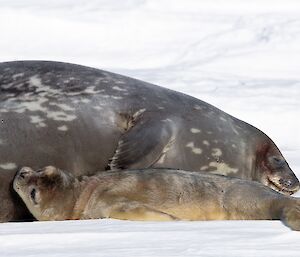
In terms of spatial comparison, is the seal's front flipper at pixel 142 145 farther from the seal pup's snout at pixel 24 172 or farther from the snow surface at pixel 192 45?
the snow surface at pixel 192 45

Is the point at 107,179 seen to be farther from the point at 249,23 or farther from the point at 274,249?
the point at 249,23

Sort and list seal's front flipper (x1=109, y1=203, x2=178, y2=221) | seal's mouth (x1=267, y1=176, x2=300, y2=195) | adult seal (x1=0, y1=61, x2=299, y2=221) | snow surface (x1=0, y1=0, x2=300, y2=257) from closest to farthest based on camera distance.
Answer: seal's front flipper (x1=109, y1=203, x2=178, y2=221) < adult seal (x1=0, y1=61, x2=299, y2=221) < seal's mouth (x1=267, y1=176, x2=300, y2=195) < snow surface (x1=0, y1=0, x2=300, y2=257)

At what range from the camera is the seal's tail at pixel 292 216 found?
11.2 ft

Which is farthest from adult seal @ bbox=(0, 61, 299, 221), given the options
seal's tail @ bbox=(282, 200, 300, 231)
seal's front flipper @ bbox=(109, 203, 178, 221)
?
seal's tail @ bbox=(282, 200, 300, 231)

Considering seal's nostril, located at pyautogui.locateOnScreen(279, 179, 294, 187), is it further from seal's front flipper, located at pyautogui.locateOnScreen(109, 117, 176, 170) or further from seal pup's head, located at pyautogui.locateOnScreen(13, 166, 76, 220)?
seal pup's head, located at pyautogui.locateOnScreen(13, 166, 76, 220)

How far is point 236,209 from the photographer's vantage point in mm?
3947

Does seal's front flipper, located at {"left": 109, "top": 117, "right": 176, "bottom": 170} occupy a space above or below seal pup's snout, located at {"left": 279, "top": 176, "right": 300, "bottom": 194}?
above

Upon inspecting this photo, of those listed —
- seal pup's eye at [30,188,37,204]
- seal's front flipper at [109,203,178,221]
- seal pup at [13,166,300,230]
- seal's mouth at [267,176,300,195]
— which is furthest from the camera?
seal's mouth at [267,176,300,195]

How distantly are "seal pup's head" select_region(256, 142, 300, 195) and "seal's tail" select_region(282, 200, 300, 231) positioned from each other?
1244mm

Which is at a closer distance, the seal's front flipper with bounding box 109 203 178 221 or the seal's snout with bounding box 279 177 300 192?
the seal's front flipper with bounding box 109 203 178 221

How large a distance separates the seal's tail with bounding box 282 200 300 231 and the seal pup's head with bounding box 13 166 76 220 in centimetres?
91

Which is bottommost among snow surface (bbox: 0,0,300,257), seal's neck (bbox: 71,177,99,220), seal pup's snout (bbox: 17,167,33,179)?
snow surface (bbox: 0,0,300,257)

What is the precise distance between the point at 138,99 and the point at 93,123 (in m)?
0.32

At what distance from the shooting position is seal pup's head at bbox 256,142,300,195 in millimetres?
4938
